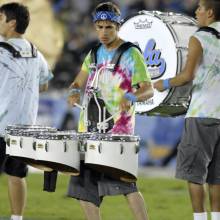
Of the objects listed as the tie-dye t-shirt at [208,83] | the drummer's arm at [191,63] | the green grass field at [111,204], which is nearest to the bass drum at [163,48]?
the tie-dye t-shirt at [208,83]

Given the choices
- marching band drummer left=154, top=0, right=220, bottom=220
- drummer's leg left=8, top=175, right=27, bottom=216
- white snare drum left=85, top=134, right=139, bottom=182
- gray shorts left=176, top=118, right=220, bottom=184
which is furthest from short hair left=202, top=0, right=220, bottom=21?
drummer's leg left=8, top=175, right=27, bottom=216

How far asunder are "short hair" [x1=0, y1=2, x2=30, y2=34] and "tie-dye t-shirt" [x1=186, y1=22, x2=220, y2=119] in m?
1.46

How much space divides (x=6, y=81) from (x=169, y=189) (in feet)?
16.1

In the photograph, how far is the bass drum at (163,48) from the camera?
6891mm

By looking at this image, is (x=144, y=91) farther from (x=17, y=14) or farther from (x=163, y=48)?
(x=17, y=14)

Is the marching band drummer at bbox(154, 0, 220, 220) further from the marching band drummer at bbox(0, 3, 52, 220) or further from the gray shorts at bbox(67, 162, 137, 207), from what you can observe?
the marching band drummer at bbox(0, 3, 52, 220)

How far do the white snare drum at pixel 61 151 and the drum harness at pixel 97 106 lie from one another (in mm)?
237

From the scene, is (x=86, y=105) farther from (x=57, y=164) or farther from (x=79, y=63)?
(x=79, y=63)

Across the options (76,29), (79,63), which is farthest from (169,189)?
(76,29)

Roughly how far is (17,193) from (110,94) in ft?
4.04

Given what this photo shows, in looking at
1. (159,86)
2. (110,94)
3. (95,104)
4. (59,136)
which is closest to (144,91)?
(159,86)

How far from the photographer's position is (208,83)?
243 inches

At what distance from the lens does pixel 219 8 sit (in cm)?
620

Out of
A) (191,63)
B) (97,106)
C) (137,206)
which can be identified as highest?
(191,63)
